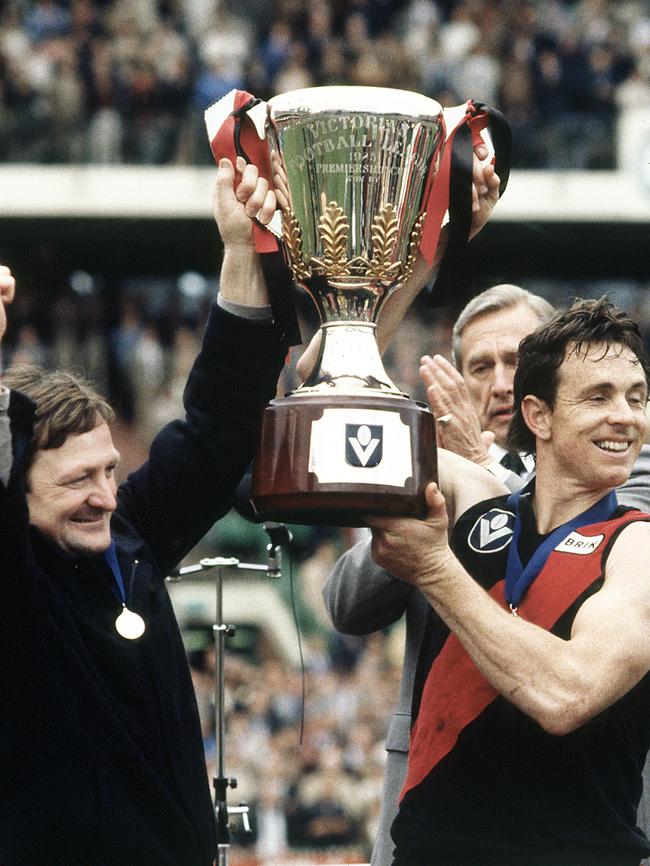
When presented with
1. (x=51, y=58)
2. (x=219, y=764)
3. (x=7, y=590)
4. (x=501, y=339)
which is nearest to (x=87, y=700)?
(x=7, y=590)

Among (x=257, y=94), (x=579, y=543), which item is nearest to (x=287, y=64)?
(x=257, y=94)

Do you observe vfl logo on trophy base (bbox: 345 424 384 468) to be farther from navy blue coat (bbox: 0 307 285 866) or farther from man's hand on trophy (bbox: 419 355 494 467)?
man's hand on trophy (bbox: 419 355 494 467)

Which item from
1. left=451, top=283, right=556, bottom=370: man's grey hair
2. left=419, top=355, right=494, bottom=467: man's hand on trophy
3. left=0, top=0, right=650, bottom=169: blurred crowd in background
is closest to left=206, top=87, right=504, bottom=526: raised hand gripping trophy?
left=419, top=355, right=494, bottom=467: man's hand on trophy

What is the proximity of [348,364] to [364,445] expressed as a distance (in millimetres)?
206

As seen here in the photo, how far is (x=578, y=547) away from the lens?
2520mm

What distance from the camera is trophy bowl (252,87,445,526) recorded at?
251 centimetres

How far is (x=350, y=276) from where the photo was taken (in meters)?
2.71

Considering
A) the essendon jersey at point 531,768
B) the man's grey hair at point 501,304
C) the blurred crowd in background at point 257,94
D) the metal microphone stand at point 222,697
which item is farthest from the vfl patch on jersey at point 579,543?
the blurred crowd in background at point 257,94

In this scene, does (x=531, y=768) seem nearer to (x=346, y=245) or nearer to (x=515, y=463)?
(x=346, y=245)

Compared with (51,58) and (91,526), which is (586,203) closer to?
(51,58)

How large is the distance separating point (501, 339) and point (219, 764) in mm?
1464

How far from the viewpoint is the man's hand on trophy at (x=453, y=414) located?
3.00 m

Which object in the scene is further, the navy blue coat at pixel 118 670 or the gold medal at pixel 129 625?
the gold medal at pixel 129 625

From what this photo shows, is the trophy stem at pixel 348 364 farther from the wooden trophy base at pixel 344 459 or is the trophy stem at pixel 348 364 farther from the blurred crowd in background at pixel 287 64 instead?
the blurred crowd in background at pixel 287 64
